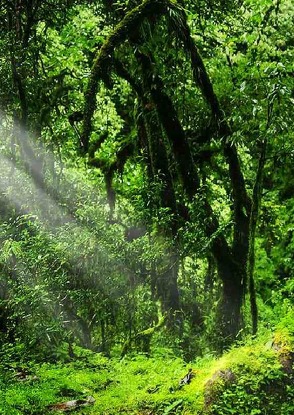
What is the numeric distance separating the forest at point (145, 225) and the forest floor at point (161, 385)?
0.06 feet

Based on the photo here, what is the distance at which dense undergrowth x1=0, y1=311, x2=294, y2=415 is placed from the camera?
15.8 feet

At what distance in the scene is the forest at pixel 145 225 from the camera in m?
5.86

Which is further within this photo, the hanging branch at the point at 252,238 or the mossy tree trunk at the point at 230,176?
the mossy tree trunk at the point at 230,176

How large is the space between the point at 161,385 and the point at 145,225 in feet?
10.4

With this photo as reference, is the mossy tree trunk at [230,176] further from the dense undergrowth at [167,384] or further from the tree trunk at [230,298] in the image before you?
the dense undergrowth at [167,384]

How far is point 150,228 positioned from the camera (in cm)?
866

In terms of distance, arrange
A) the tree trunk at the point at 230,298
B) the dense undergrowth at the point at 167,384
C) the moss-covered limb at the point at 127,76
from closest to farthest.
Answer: the dense undergrowth at the point at 167,384, the tree trunk at the point at 230,298, the moss-covered limb at the point at 127,76

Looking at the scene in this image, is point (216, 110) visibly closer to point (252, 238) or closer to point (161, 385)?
point (252, 238)

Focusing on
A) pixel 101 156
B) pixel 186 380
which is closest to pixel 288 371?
pixel 186 380

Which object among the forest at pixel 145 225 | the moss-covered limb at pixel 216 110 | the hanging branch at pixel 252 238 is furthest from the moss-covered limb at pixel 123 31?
the hanging branch at pixel 252 238

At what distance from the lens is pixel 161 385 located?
6.29 metres

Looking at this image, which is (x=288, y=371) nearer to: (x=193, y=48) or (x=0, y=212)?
(x=193, y=48)

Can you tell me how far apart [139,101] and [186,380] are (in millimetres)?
4947

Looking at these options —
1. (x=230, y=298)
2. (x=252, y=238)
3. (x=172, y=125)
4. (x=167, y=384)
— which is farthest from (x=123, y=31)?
(x=167, y=384)
